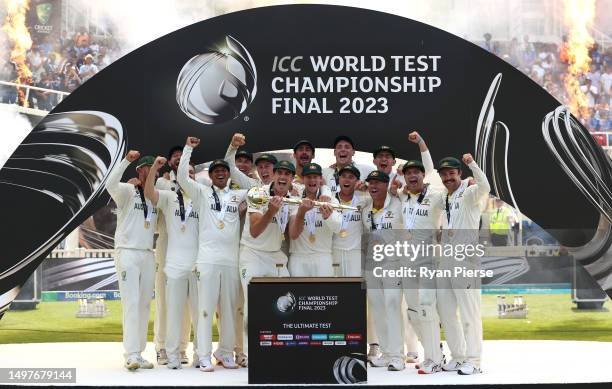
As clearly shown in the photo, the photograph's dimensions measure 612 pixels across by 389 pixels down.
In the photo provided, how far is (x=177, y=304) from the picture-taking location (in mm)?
7625

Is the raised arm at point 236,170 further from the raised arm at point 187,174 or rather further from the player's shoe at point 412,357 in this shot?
the player's shoe at point 412,357

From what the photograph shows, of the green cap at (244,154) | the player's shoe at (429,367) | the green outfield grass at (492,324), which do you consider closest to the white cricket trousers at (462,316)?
the player's shoe at (429,367)

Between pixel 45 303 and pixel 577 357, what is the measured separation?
610 cm

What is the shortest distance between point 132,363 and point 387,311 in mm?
2104

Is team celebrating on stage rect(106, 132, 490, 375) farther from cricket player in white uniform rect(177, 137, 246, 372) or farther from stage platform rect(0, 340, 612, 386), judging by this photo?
stage platform rect(0, 340, 612, 386)

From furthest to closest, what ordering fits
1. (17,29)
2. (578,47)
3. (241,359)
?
1. (17,29)
2. (578,47)
3. (241,359)

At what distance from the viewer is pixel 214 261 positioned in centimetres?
743

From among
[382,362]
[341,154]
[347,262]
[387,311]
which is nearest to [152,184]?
[341,154]

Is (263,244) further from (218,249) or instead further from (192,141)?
(192,141)

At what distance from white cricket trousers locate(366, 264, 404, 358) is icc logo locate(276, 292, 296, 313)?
107 cm

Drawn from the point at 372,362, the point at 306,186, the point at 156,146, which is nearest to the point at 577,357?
the point at 372,362

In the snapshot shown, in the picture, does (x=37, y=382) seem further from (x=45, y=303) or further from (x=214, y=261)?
(x=45, y=303)

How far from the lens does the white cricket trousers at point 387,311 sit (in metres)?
7.35

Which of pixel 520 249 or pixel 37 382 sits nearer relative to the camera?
pixel 37 382
